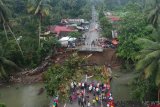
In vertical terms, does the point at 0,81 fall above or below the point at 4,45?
below

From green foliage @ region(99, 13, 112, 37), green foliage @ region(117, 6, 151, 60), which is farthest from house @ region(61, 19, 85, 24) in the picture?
green foliage @ region(117, 6, 151, 60)

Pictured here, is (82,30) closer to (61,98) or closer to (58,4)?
(58,4)

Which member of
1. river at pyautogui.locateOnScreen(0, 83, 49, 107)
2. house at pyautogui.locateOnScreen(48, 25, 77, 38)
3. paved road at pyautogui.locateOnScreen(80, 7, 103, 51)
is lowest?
river at pyautogui.locateOnScreen(0, 83, 49, 107)

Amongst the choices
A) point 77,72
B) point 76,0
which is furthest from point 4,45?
point 76,0

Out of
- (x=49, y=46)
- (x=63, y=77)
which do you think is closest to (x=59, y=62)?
(x=49, y=46)

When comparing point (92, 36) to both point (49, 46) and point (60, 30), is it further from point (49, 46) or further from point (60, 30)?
point (49, 46)

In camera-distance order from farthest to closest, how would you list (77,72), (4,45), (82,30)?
(82,30)
(4,45)
(77,72)

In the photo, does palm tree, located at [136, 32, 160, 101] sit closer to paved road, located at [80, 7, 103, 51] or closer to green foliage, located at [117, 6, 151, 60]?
green foliage, located at [117, 6, 151, 60]
